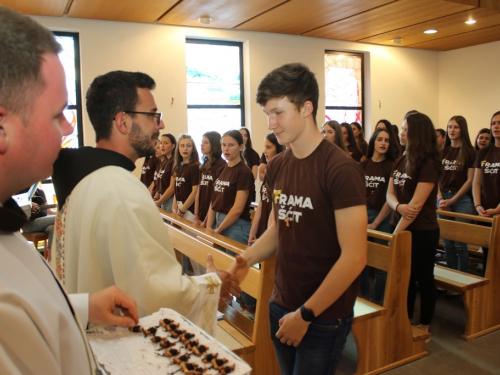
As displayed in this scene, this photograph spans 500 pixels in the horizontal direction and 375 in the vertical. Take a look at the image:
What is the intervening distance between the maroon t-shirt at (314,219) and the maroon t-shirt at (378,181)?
8.38ft

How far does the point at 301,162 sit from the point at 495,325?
2809 millimetres

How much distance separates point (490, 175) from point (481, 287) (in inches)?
62.2

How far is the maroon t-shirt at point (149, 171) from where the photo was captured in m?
6.68

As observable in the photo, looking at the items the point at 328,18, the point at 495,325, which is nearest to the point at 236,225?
the point at 495,325

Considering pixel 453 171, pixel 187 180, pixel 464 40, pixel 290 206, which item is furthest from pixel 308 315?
pixel 464 40

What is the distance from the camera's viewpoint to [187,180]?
5.32 metres

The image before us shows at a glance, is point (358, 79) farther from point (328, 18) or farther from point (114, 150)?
point (114, 150)

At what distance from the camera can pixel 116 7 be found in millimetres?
5918

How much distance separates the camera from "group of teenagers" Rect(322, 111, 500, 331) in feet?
10.5

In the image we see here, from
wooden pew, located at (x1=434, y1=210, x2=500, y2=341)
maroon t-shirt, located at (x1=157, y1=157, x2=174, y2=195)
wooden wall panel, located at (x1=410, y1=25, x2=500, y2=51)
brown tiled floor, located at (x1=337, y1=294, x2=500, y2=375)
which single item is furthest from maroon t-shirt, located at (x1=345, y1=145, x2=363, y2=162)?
wooden wall panel, located at (x1=410, y1=25, x2=500, y2=51)

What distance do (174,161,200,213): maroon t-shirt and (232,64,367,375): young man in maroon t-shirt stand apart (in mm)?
3664

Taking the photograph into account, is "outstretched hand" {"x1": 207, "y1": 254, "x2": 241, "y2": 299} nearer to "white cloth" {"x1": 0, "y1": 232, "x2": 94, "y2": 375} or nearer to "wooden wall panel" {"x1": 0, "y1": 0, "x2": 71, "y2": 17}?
"white cloth" {"x1": 0, "y1": 232, "x2": 94, "y2": 375}

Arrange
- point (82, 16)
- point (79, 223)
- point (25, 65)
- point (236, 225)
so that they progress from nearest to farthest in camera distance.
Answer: point (25, 65)
point (79, 223)
point (236, 225)
point (82, 16)

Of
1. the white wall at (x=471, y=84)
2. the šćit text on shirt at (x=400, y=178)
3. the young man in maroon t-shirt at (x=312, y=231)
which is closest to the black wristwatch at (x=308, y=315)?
the young man in maroon t-shirt at (x=312, y=231)
